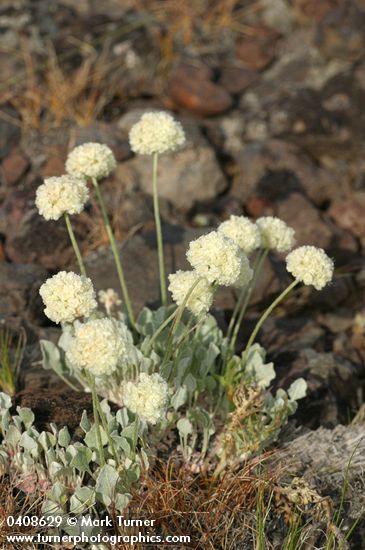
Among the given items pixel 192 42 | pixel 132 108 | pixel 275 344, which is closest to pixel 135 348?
pixel 275 344

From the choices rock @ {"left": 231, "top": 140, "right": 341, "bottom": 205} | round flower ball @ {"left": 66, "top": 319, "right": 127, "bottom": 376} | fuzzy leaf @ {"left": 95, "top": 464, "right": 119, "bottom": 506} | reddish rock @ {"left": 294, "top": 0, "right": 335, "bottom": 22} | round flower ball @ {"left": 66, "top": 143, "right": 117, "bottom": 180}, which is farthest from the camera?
reddish rock @ {"left": 294, "top": 0, "right": 335, "bottom": 22}

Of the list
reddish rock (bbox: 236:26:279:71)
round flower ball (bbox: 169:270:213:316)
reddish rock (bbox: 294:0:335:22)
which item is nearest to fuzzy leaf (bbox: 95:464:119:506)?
round flower ball (bbox: 169:270:213:316)

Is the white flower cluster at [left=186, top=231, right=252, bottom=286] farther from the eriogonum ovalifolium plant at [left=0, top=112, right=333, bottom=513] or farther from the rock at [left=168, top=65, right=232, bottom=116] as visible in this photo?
the rock at [left=168, top=65, right=232, bottom=116]

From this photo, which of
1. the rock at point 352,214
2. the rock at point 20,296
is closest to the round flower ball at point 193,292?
the rock at point 20,296

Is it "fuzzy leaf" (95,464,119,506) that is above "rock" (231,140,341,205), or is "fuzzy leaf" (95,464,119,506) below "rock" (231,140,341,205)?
below

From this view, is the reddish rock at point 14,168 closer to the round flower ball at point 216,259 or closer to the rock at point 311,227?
the rock at point 311,227

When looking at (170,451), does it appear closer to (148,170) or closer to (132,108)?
(148,170)

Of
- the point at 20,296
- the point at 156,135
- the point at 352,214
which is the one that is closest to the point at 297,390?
the point at 156,135
